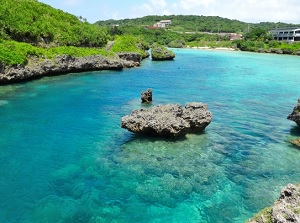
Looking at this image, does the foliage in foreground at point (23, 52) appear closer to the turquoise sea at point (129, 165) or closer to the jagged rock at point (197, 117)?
the turquoise sea at point (129, 165)

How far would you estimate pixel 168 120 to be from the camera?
24.0 meters

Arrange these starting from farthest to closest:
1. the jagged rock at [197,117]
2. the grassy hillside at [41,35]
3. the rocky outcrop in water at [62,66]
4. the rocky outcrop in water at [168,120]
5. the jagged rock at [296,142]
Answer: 1. the grassy hillside at [41,35]
2. the rocky outcrop in water at [62,66]
3. the jagged rock at [197,117]
4. the jagged rock at [296,142]
5. the rocky outcrop in water at [168,120]

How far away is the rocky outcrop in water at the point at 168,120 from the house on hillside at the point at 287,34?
530ft

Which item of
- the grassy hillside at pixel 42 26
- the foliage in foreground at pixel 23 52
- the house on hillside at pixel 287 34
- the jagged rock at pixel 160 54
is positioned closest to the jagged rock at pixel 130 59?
the grassy hillside at pixel 42 26

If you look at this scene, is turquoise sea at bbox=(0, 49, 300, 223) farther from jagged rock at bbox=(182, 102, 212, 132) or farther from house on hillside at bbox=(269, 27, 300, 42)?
house on hillside at bbox=(269, 27, 300, 42)

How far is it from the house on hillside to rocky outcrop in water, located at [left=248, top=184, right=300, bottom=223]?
175100 mm

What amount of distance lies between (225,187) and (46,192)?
421 inches

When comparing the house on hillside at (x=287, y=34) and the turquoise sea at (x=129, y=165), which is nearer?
the turquoise sea at (x=129, y=165)

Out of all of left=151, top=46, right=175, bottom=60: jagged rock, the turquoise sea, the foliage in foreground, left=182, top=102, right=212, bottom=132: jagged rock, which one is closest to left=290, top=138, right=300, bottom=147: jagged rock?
the turquoise sea

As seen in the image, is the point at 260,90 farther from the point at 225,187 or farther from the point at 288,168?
the point at 225,187

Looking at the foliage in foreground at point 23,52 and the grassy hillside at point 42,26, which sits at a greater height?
the grassy hillside at point 42,26

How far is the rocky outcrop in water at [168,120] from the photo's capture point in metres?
23.9

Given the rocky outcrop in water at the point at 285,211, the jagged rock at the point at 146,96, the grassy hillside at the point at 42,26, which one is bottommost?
the jagged rock at the point at 146,96

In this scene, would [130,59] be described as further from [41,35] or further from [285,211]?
[285,211]
